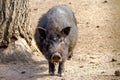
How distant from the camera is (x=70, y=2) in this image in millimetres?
13648

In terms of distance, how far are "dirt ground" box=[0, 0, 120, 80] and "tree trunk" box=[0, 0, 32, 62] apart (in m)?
0.23

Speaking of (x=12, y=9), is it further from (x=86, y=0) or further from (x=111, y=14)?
(x=86, y=0)

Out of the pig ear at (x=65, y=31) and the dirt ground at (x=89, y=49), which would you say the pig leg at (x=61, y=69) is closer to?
the dirt ground at (x=89, y=49)

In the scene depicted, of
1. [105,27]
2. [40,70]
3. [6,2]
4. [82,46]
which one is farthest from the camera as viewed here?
[105,27]

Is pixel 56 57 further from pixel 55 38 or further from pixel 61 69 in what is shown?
pixel 61 69

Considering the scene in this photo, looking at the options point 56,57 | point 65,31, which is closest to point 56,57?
point 56,57

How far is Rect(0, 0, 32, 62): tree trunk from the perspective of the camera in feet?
29.2

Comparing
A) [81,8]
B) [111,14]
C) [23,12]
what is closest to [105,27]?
[111,14]

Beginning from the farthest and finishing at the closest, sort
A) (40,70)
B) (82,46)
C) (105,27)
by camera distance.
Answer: (105,27)
(82,46)
(40,70)

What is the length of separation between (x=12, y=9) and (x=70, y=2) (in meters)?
4.95

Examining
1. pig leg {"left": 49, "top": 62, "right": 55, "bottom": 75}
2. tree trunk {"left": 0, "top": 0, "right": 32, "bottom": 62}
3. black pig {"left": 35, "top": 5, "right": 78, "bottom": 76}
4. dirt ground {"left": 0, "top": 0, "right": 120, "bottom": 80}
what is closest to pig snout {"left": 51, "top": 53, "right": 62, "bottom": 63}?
black pig {"left": 35, "top": 5, "right": 78, "bottom": 76}

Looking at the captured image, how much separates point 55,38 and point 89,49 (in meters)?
2.47

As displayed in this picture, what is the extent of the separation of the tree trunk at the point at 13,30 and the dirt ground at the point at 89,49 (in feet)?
0.75

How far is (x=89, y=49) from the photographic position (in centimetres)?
974
